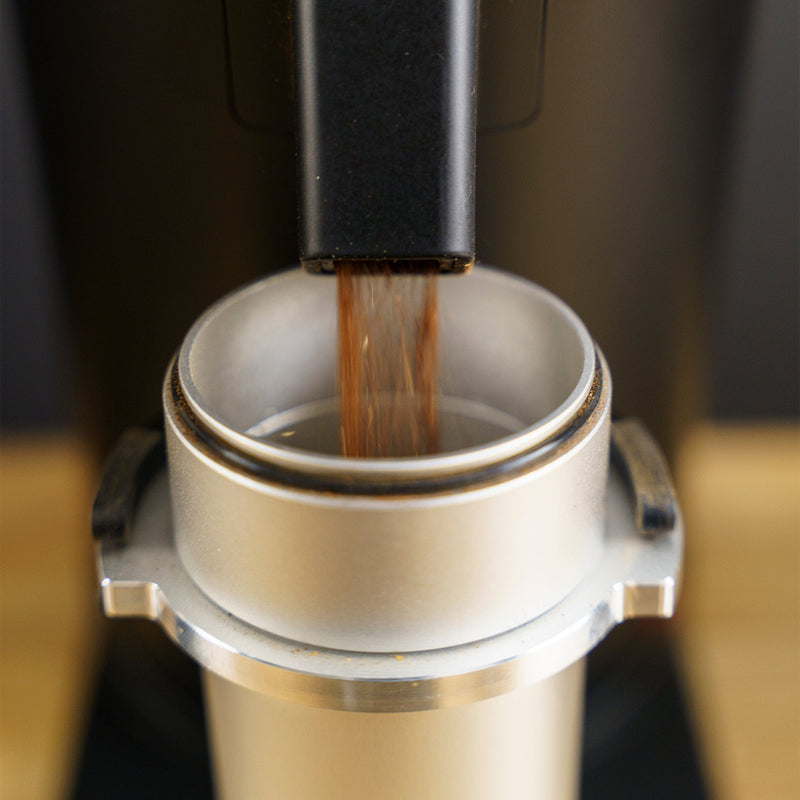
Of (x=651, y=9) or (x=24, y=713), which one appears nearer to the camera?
(x=651, y=9)

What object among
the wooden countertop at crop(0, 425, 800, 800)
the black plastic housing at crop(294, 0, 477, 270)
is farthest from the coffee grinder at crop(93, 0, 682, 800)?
the wooden countertop at crop(0, 425, 800, 800)

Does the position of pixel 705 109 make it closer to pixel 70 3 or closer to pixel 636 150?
pixel 636 150

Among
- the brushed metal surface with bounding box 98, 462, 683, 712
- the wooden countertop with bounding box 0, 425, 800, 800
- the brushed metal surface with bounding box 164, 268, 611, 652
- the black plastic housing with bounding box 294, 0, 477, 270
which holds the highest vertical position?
the black plastic housing with bounding box 294, 0, 477, 270

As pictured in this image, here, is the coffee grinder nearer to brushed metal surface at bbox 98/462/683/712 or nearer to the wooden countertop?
brushed metal surface at bbox 98/462/683/712

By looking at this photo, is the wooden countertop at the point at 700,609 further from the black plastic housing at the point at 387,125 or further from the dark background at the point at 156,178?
the black plastic housing at the point at 387,125

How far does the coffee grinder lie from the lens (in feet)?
0.86

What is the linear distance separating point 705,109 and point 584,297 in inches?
3.0

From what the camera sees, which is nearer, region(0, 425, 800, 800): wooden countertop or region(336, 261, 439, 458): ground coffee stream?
region(336, 261, 439, 458): ground coffee stream

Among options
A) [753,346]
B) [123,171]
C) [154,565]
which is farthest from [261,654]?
[753,346]

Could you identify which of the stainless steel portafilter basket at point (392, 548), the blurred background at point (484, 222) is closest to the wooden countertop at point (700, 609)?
the blurred background at point (484, 222)

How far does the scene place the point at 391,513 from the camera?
26cm

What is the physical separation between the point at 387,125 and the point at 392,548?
0.33ft

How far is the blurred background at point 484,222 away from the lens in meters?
0.34

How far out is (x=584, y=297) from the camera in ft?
1.29
